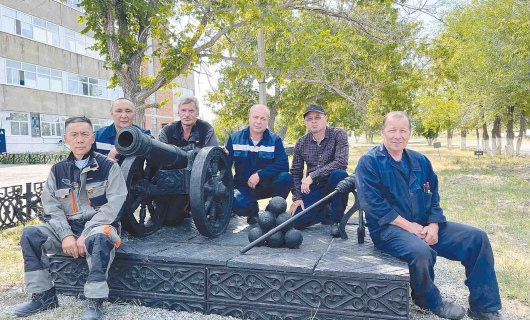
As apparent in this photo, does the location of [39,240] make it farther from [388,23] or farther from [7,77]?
[7,77]

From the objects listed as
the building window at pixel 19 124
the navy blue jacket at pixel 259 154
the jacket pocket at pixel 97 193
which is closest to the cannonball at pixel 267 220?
the navy blue jacket at pixel 259 154

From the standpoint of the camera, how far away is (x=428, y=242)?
347 centimetres

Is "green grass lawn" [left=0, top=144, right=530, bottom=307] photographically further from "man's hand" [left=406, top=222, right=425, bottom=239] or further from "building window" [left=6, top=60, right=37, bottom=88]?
"building window" [left=6, top=60, right=37, bottom=88]

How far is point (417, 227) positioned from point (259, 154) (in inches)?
85.3

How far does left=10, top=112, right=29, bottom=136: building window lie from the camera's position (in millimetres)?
24406

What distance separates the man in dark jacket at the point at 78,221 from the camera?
3389 mm

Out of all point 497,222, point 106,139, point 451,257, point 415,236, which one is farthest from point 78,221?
point 497,222

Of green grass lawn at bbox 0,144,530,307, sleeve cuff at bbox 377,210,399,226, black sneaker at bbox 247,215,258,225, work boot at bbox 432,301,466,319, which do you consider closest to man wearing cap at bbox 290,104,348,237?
black sneaker at bbox 247,215,258,225

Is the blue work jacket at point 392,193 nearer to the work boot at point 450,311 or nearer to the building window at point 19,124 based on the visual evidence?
the work boot at point 450,311

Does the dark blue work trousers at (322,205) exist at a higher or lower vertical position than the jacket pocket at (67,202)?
lower

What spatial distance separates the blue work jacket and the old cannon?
1.50 meters

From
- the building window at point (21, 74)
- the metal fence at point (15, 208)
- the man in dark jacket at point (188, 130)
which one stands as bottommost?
the metal fence at point (15, 208)

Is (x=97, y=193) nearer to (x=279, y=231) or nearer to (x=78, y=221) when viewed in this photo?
(x=78, y=221)

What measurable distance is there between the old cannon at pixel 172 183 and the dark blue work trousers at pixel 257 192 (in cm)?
36
